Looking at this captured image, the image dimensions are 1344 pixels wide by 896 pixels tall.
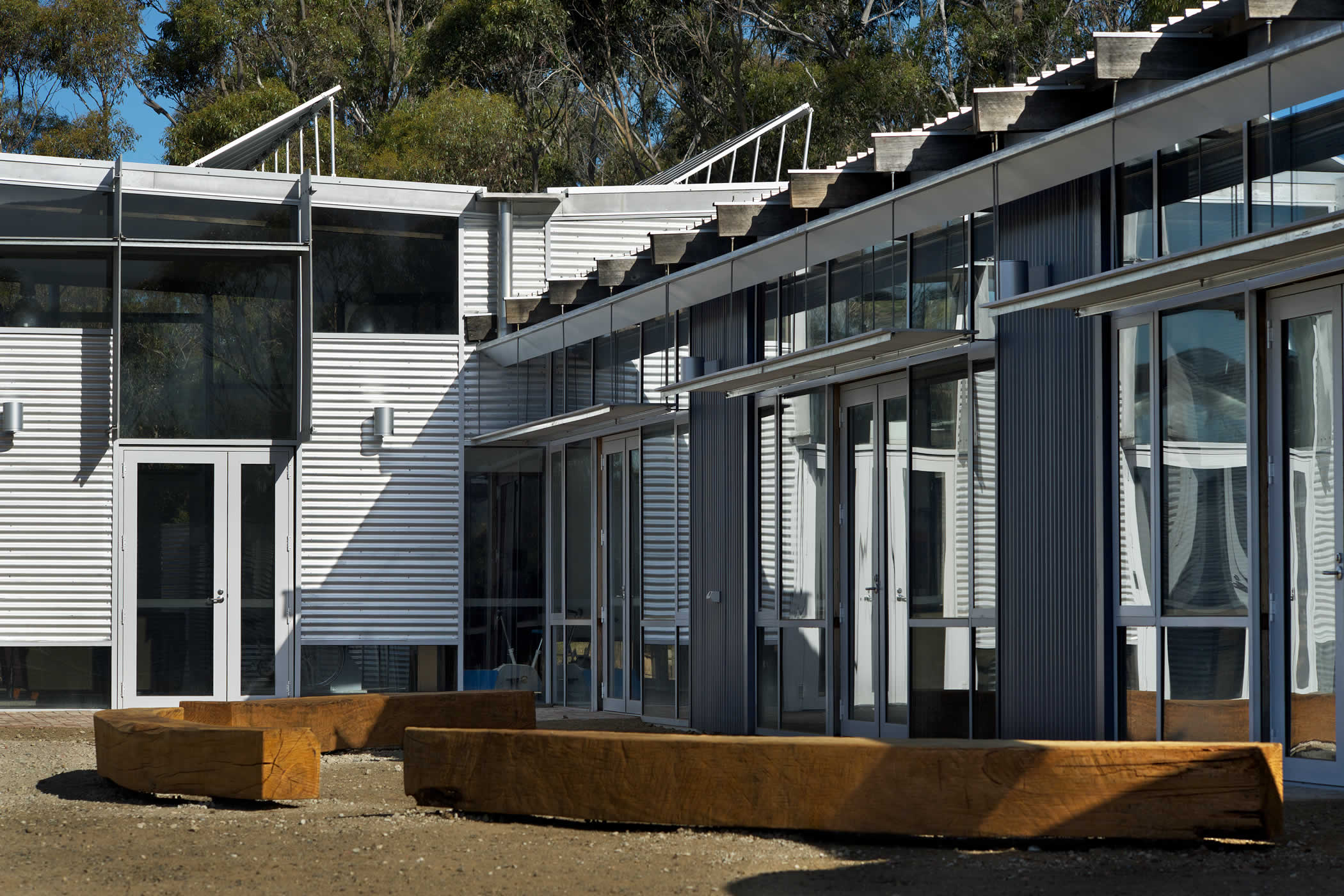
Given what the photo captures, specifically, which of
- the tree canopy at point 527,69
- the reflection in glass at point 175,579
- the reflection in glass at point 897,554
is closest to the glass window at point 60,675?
the reflection in glass at point 175,579

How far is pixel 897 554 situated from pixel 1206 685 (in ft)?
8.79

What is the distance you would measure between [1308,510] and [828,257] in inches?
158

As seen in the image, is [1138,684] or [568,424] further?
[568,424]

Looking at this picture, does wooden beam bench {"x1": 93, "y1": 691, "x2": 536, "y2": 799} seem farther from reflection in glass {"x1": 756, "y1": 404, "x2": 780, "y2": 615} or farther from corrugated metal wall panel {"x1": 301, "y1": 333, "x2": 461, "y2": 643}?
corrugated metal wall panel {"x1": 301, "y1": 333, "x2": 461, "y2": 643}

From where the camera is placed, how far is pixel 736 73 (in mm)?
27484

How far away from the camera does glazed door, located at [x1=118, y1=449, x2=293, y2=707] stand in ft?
46.8

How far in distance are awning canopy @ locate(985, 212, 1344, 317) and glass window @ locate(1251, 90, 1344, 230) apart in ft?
0.96

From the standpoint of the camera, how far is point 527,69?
2855cm

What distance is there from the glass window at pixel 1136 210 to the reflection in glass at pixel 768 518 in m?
3.72

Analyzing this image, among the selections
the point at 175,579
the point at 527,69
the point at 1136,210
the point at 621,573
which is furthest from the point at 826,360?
the point at 527,69

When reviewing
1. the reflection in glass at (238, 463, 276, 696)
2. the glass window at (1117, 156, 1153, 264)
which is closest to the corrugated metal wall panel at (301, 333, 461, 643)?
the reflection in glass at (238, 463, 276, 696)

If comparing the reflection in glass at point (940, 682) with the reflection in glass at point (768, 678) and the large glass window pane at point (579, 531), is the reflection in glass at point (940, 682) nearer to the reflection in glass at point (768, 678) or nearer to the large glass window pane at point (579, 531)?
the reflection in glass at point (768, 678)

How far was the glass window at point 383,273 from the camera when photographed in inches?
587

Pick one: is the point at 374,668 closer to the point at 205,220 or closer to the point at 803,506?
the point at 205,220
